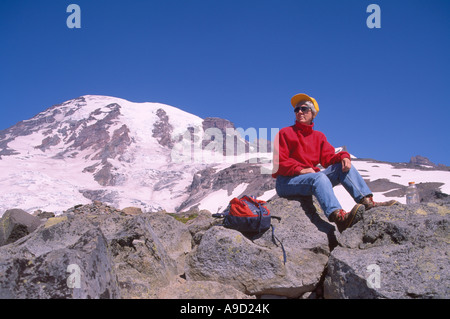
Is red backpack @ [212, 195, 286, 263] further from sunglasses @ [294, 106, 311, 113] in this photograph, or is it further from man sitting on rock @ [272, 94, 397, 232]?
sunglasses @ [294, 106, 311, 113]

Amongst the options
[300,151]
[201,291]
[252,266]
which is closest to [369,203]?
[300,151]

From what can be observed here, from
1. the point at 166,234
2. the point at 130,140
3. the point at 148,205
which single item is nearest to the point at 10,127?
the point at 130,140

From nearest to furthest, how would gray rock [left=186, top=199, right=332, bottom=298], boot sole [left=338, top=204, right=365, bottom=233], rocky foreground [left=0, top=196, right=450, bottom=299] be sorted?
rocky foreground [left=0, top=196, right=450, bottom=299], gray rock [left=186, top=199, right=332, bottom=298], boot sole [left=338, top=204, right=365, bottom=233]

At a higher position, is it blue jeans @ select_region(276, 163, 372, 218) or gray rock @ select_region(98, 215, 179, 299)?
blue jeans @ select_region(276, 163, 372, 218)

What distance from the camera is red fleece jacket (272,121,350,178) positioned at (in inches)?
244

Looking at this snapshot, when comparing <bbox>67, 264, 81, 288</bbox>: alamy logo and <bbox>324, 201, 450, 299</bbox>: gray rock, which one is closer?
<bbox>67, 264, 81, 288</bbox>: alamy logo

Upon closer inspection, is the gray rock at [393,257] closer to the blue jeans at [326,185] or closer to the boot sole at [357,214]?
the boot sole at [357,214]

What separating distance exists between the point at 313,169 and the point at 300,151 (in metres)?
0.40

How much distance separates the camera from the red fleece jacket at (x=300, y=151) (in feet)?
Answer: 20.3

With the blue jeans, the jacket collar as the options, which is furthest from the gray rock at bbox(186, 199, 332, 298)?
the jacket collar

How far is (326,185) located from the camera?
5770mm

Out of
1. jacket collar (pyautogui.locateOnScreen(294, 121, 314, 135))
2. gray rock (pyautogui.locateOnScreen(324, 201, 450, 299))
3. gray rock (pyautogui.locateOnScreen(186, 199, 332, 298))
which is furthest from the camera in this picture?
jacket collar (pyautogui.locateOnScreen(294, 121, 314, 135))

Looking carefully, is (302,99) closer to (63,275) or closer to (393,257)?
(393,257)

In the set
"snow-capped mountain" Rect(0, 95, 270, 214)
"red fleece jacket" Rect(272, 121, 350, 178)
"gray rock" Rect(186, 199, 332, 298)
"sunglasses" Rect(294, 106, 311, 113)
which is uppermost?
"snow-capped mountain" Rect(0, 95, 270, 214)
